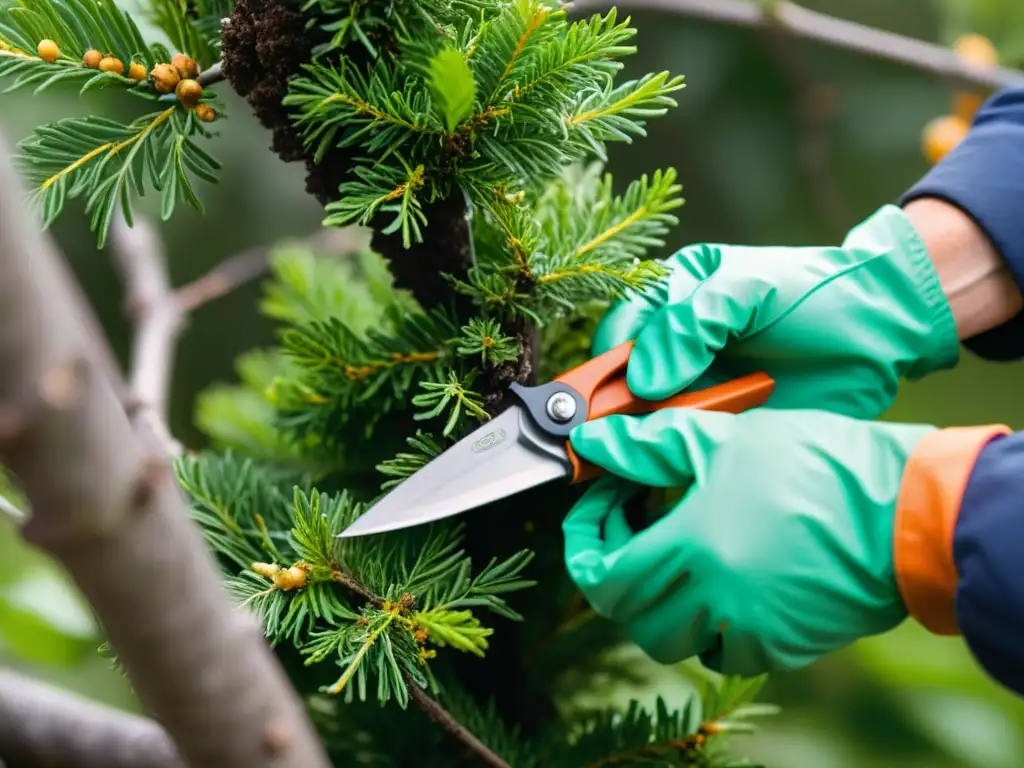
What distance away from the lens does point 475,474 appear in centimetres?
37

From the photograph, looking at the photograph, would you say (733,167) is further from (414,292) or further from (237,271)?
(414,292)

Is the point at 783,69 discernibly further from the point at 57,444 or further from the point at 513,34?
the point at 57,444

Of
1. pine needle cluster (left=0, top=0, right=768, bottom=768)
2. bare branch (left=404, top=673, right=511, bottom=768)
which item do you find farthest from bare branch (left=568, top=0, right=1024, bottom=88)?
bare branch (left=404, top=673, right=511, bottom=768)

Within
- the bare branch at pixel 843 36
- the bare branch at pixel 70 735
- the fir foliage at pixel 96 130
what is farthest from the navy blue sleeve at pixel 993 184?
the bare branch at pixel 70 735

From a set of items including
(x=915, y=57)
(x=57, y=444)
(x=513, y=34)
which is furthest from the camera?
(x=915, y=57)

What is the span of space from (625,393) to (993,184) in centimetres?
24

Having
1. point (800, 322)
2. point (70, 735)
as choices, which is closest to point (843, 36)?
point (800, 322)

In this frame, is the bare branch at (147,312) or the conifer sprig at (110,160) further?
the bare branch at (147,312)

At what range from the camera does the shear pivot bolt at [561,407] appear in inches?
15.0

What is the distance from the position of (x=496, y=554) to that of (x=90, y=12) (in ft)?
0.95

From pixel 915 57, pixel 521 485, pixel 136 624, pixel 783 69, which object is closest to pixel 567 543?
pixel 521 485

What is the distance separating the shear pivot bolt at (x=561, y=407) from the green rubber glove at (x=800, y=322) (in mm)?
31

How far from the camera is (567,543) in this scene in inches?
14.6

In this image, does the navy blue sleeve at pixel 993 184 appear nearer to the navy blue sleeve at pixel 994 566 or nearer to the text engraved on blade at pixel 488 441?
the navy blue sleeve at pixel 994 566
